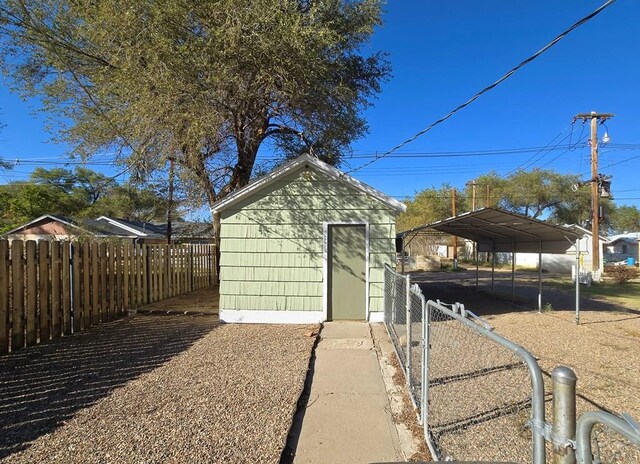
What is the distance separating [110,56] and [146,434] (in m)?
8.66

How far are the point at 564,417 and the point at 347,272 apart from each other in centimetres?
678

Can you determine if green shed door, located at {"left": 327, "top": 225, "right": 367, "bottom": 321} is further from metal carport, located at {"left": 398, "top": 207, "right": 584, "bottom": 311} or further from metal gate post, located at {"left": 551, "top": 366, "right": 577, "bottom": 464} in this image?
metal gate post, located at {"left": 551, "top": 366, "right": 577, "bottom": 464}

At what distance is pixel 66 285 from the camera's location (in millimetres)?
6512

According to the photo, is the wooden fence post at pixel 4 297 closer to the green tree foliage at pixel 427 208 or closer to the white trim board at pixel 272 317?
the white trim board at pixel 272 317

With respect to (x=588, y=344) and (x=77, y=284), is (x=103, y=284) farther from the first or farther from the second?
(x=588, y=344)

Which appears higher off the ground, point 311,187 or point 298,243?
point 311,187

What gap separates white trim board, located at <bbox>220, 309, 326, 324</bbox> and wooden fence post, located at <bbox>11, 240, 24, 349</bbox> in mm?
3455

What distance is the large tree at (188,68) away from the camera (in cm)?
812

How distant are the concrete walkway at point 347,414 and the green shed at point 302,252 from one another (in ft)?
6.94

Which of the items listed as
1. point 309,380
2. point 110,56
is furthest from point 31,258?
point 110,56

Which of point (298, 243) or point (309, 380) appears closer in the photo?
point (309, 380)

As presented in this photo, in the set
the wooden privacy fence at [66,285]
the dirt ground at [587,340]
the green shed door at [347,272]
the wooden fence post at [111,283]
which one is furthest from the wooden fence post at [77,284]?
the dirt ground at [587,340]

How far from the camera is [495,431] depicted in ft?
11.3

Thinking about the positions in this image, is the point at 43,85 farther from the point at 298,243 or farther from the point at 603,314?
the point at 603,314
